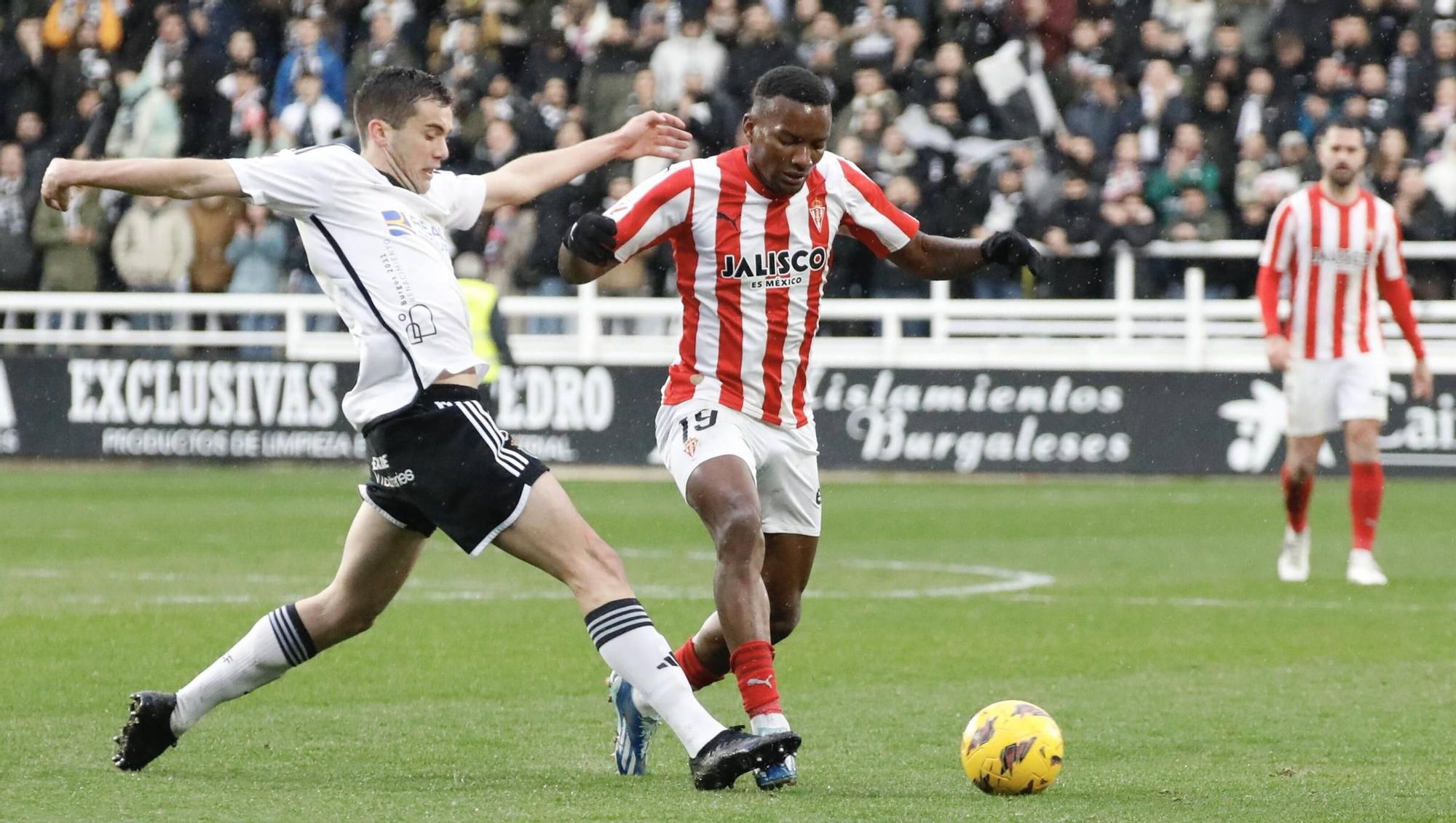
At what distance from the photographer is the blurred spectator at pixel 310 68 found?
21766mm

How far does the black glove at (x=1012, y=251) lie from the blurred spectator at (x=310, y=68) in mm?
15884

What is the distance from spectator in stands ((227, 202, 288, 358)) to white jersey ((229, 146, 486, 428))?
50.4ft

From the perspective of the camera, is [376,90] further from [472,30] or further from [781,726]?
[472,30]

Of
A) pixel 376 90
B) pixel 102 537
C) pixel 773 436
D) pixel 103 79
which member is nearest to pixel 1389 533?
pixel 102 537

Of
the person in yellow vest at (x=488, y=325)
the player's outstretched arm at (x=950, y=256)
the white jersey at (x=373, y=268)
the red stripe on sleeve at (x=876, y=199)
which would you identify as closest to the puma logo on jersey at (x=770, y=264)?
the red stripe on sleeve at (x=876, y=199)

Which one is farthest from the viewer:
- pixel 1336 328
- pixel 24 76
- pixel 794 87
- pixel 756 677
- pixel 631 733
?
pixel 24 76

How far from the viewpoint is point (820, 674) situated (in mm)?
8547

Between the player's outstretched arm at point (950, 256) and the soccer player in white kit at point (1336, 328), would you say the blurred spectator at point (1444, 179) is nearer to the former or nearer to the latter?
the soccer player in white kit at point (1336, 328)

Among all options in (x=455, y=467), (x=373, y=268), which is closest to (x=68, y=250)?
(x=373, y=268)

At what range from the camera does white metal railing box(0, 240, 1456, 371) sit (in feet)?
63.9

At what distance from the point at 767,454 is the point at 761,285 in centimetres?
51

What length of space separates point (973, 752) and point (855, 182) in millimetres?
1893

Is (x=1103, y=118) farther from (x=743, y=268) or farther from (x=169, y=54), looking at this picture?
(x=743, y=268)

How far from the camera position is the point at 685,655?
6.86 meters
